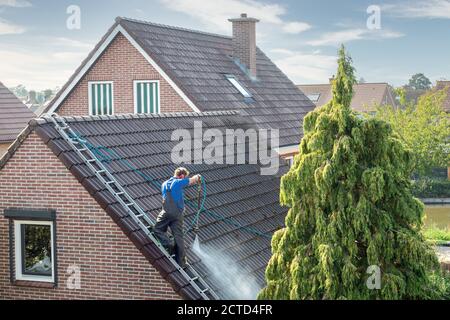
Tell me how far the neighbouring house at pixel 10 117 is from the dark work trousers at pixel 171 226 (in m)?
18.6

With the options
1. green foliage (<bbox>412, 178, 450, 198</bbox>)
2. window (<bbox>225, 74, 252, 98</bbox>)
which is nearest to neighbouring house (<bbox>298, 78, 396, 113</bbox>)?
green foliage (<bbox>412, 178, 450, 198</bbox>)

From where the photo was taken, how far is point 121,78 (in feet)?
75.4

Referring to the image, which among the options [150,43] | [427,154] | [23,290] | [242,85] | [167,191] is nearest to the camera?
[167,191]

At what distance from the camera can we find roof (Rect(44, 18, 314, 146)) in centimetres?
2206

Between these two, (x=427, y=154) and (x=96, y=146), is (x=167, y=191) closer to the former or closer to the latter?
(x=96, y=146)

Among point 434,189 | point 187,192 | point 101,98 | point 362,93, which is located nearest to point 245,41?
point 101,98

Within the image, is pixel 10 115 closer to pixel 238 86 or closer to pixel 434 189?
pixel 238 86

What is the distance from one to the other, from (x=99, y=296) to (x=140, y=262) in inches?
39.3

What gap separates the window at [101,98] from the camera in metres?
23.4

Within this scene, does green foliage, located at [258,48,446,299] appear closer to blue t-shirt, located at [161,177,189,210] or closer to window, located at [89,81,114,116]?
blue t-shirt, located at [161,177,189,210]

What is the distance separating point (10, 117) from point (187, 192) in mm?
17681

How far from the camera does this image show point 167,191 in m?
10.5

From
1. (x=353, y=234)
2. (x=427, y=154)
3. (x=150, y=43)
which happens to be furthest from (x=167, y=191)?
(x=427, y=154)

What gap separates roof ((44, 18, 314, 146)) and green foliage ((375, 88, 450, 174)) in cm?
1044
